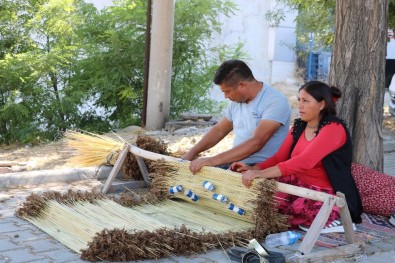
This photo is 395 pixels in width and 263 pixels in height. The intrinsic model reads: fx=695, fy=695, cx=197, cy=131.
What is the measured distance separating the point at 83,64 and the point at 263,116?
18.8 feet

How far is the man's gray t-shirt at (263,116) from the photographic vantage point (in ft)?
17.2

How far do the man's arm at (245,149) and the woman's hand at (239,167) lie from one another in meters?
0.06

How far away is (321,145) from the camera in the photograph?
4.84 metres

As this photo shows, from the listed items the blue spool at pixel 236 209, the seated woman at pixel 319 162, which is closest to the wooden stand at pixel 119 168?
the seated woman at pixel 319 162

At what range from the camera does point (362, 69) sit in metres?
6.06

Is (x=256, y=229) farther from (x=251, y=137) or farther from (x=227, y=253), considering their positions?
(x=251, y=137)

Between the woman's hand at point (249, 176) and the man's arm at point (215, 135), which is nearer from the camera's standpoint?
the woman's hand at point (249, 176)

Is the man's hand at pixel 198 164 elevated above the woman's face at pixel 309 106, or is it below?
below

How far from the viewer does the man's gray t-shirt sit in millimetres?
5246

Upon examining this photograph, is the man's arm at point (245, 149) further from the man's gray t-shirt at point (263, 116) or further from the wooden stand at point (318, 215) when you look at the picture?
the wooden stand at point (318, 215)

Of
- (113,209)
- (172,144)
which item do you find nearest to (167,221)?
(113,209)

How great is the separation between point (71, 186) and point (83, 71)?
451 centimetres

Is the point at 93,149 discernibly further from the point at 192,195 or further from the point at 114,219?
the point at 114,219

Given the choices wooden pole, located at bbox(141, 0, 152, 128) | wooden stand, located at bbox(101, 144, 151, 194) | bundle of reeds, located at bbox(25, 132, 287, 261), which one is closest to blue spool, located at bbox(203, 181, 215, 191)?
bundle of reeds, located at bbox(25, 132, 287, 261)
